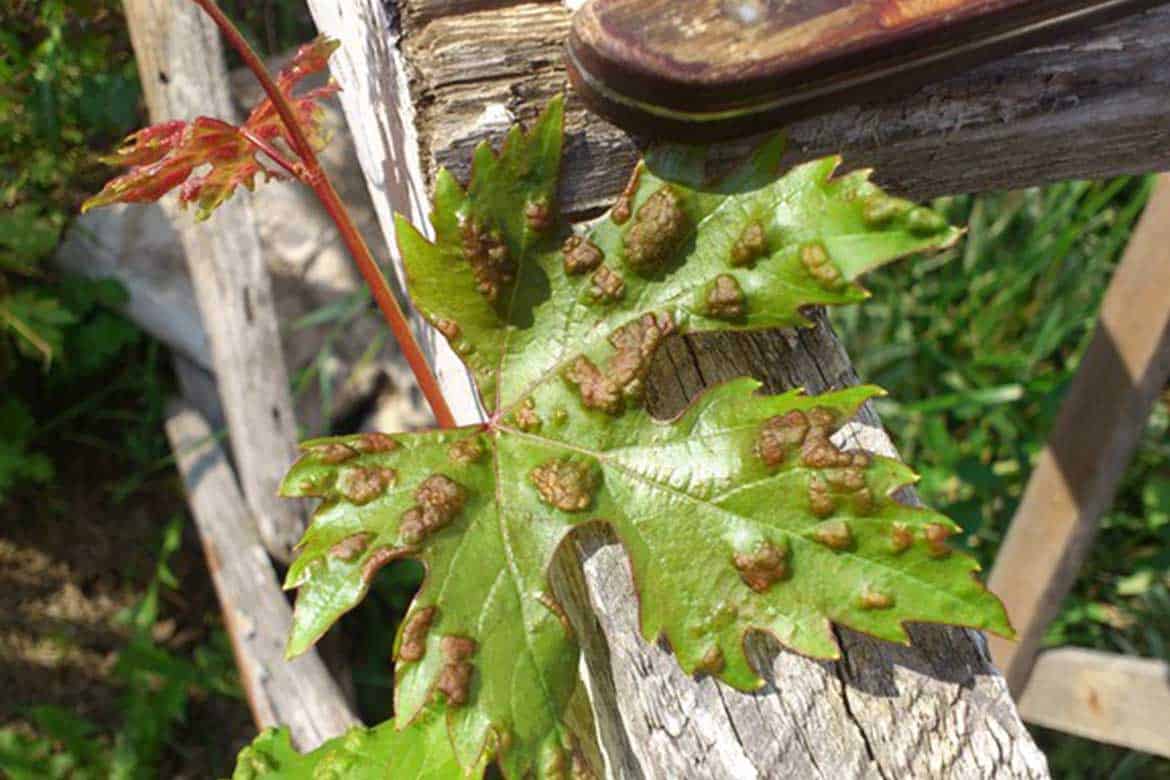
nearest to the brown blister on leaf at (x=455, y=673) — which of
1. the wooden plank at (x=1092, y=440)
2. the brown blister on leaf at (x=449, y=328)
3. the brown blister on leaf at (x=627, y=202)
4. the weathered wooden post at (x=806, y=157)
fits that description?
the weathered wooden post at (x=806, y=157)

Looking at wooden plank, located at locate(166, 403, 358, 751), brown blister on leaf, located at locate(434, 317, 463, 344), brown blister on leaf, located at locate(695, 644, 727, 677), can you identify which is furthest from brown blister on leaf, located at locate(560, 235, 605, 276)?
wooden plank, located at locate(166, 403, 358, 751)

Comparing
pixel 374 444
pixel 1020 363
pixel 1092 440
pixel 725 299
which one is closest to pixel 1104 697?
pixel 1092 440

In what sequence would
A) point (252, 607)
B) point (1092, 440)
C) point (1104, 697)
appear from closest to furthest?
1. point (1092, 440)
2. point (1104, 697)
3. point (252, 607)

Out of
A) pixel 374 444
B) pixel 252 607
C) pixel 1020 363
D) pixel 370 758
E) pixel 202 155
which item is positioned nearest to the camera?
pixel 374 444

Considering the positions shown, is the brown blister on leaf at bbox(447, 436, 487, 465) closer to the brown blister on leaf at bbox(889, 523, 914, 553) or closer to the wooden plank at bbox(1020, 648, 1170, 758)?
the brown blister on leaf at bbox(889, 523, 914, 553)

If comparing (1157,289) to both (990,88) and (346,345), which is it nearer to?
(990,88)

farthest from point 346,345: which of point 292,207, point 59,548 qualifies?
point 59,548

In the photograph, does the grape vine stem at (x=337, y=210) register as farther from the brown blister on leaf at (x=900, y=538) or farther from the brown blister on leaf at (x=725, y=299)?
the brown blister on leaf at (x=900, y=538)

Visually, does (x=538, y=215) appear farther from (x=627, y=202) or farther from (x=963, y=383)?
(x=963, y=383)
